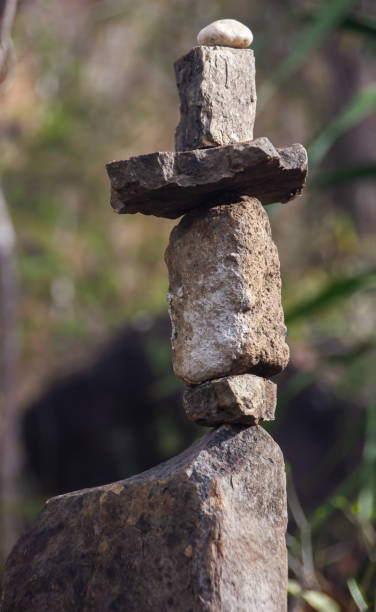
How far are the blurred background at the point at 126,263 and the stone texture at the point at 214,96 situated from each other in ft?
4.42

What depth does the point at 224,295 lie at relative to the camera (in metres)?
2.16

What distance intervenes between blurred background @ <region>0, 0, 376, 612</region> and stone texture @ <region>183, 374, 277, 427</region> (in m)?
1.65

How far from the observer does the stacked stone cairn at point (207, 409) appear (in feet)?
6.55

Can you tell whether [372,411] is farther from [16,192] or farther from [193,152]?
[16,192]

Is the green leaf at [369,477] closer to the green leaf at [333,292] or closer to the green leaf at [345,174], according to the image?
the green leaf at [333,292]

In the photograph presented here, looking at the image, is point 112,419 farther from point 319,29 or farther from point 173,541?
point 173,541

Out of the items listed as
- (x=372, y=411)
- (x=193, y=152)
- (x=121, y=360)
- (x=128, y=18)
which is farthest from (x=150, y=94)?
(x=193, y=152)

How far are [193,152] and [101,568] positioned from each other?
115cm

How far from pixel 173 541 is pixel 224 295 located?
675 mm

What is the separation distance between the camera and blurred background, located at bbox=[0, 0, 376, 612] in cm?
643

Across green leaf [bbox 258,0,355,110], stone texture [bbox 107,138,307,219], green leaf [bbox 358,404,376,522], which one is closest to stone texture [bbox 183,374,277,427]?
stone texture [bbox 107,138,307,219]

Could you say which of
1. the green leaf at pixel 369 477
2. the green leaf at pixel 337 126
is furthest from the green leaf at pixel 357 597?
the green leaf at pixel 337 126

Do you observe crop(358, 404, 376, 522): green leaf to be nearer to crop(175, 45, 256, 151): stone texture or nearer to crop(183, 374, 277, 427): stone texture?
crop(183, 374, 277, 427): stone texture

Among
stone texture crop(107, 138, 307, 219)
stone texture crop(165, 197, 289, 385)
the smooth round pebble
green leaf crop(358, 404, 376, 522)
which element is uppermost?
the smooth round pebble
